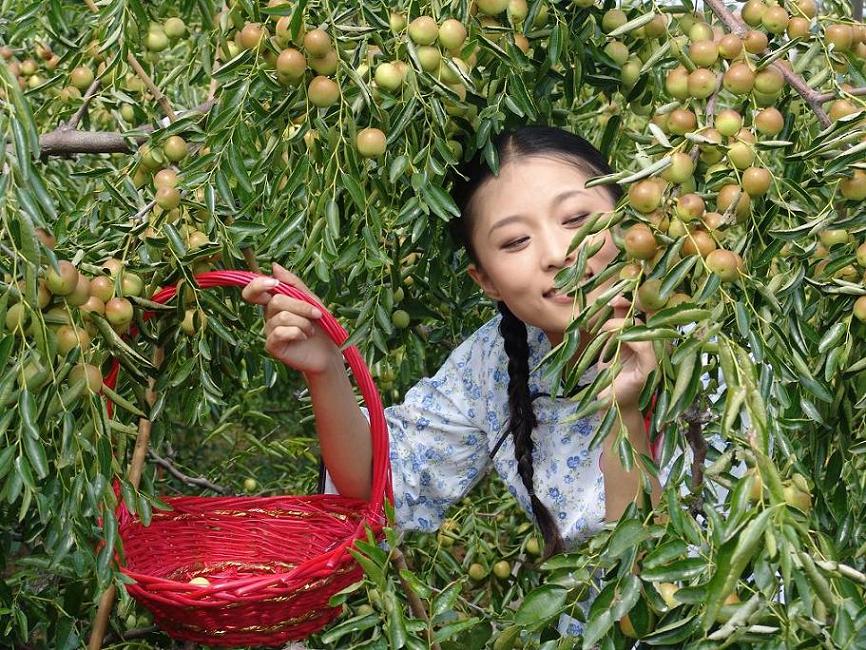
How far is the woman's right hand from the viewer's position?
159cm

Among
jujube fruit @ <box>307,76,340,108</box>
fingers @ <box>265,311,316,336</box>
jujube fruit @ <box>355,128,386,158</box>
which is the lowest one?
fingers @ <box>265,311,316,336</box>

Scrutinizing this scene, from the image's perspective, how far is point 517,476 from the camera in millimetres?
1975

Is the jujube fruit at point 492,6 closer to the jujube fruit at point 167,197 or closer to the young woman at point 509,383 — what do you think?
the young woman at point 509,383

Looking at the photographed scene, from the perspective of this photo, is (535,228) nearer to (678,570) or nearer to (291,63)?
(291,63)

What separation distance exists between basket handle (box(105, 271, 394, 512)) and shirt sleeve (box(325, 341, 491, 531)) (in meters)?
0.25

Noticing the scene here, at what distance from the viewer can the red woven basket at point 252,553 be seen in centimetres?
151

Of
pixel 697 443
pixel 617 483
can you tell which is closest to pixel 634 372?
pixel 697 443

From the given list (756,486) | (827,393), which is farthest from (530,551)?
(756,486)

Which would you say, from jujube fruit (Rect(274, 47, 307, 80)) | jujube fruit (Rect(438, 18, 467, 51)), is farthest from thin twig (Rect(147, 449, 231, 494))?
jujube fruit (Rect(438, 18, 467, 51))

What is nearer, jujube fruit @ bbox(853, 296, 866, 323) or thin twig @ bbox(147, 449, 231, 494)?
jujube fruit @ bbox(853, 296, 866, 323)

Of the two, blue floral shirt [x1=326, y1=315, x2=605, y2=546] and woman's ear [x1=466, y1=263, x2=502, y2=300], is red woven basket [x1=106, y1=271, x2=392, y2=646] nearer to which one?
blue floral shirt [x1=326, y1=315, x2=605, y2=546]

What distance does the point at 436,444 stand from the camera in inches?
78.2

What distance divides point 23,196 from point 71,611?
2.63 feet

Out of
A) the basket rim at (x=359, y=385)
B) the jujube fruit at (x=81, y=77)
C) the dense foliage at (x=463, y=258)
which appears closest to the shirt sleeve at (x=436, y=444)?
the dense foliage at (x=463, y=258)
